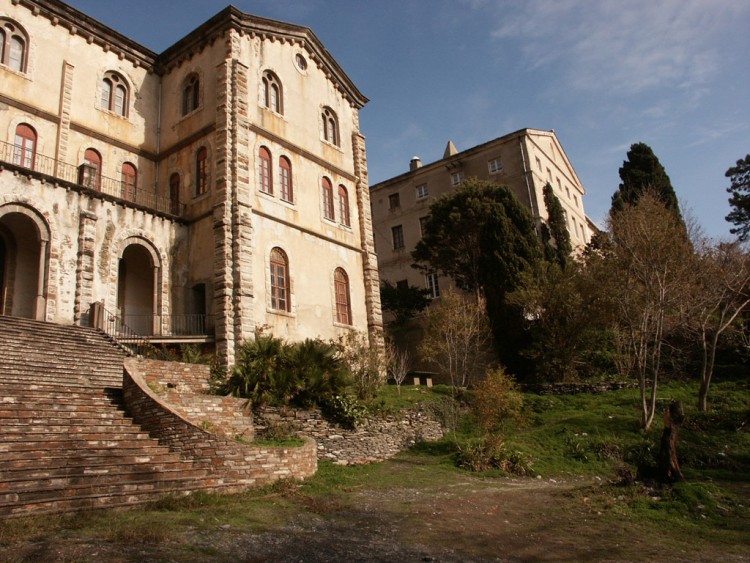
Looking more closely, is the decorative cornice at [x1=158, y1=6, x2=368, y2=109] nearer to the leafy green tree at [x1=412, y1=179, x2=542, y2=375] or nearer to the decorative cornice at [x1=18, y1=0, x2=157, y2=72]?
the decorative cornice at [x1=18, y1=0, x2=157, y2=72]

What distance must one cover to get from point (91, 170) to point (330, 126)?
10944 millimetres

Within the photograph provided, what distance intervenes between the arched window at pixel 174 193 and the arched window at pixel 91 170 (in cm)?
258

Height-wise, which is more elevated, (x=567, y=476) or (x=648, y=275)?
(x=648, y=275)

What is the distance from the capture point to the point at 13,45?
20.9 m

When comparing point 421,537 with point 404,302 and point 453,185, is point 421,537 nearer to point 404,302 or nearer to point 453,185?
point 404,302

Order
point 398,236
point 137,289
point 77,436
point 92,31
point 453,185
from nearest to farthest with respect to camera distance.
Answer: point 77,436 → point 137,289 → point 92,31 → point 453,185 → point 398,236

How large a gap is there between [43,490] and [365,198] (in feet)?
68.2

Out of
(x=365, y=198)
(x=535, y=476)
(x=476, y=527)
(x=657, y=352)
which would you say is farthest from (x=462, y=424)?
(x=365, y=198)

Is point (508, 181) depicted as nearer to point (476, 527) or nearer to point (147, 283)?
point (147, 283)

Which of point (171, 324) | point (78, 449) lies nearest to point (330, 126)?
point (171, 324)

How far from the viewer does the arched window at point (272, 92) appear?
24.0m

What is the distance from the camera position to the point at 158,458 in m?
10.8

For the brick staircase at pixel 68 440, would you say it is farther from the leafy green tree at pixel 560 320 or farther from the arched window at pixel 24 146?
the leafy green tree at pixel 560 320

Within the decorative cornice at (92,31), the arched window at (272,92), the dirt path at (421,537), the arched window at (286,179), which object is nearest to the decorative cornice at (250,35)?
the decorative cornice at (92,31)
